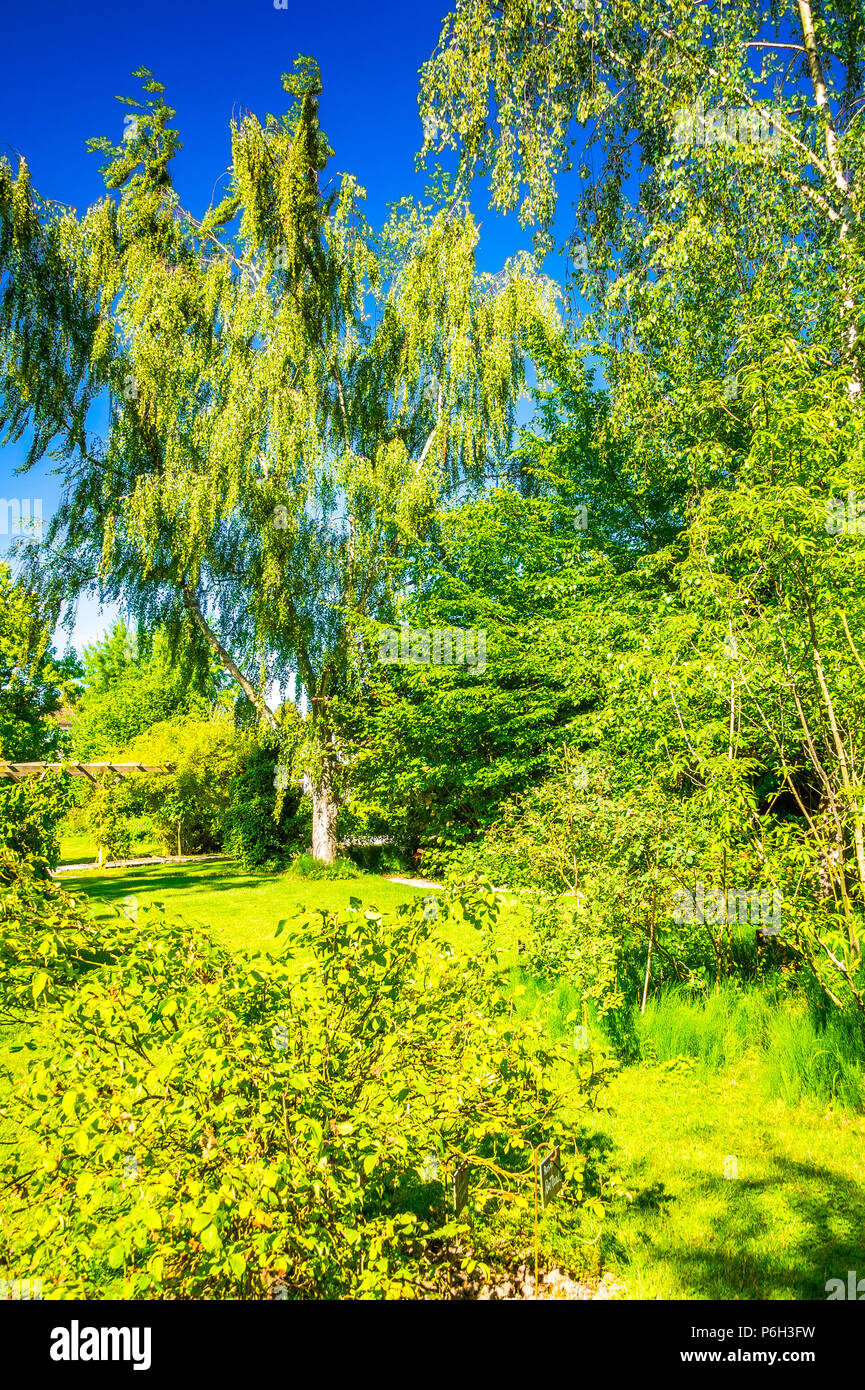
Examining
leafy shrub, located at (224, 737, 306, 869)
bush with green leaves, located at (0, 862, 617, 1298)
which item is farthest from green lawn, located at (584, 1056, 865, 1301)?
leafy shrub, located at (224, 737, 306, 869)

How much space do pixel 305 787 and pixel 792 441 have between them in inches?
517

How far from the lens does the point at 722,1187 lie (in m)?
3.54

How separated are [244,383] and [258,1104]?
1273 cm

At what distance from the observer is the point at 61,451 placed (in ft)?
43.1

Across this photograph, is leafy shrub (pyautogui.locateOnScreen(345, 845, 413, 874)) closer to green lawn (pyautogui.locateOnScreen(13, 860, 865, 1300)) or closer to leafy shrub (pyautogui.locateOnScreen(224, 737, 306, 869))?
leafy shrub (pyautogui.locateOnScreen(224, 737, 306, 869))

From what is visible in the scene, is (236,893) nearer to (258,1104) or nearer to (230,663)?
(230,663)

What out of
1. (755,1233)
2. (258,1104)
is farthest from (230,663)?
(755,1233)

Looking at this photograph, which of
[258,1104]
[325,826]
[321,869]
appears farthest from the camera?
[325,826]

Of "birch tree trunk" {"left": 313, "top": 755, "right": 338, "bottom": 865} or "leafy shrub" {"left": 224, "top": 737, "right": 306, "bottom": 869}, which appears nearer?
"birch tree trunk" {"left": 313, "top": 755, "right": 338, "bottom": 865}

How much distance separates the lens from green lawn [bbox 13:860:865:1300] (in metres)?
2.91

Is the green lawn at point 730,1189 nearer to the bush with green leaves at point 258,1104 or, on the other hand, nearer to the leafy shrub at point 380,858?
the bush with green leaves at point 258,1104

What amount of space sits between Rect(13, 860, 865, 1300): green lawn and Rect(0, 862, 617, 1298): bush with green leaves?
0.35 metres

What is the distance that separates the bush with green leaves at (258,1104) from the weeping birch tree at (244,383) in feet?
34.9

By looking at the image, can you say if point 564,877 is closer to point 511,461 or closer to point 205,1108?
point 205,1108
